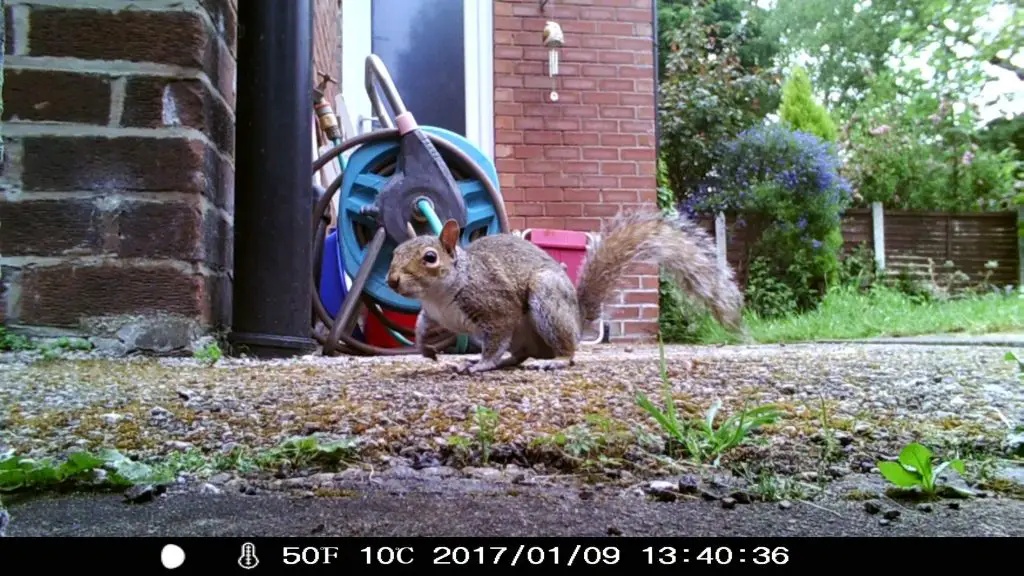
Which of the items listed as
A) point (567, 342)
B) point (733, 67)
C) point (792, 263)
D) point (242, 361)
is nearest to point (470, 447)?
point (242, 361)

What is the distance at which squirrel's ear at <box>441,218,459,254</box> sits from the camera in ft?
4.43

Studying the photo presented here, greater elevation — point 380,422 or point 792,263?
point 792,263

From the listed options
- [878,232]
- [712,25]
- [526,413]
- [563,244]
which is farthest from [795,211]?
[526,413]

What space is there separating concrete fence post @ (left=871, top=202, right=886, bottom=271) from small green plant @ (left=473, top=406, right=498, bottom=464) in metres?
4.02

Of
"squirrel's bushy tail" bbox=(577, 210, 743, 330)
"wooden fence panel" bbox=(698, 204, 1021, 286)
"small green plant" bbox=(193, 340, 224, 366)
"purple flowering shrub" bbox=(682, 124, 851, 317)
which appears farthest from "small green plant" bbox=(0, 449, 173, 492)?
"purple flowering shrub" bbox=(682, 124, 851, 317)

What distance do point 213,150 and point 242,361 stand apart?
0.36 metres

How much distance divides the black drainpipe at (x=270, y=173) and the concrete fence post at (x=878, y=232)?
362 centimetres

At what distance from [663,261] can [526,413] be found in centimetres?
76

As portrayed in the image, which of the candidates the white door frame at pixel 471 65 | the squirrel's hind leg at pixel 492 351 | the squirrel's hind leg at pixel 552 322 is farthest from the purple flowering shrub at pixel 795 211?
the squirrel's hind leg at pixel 492 351
